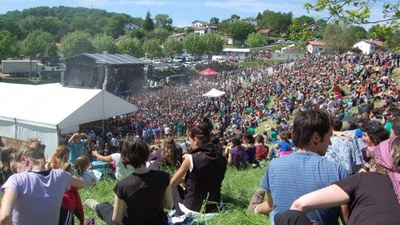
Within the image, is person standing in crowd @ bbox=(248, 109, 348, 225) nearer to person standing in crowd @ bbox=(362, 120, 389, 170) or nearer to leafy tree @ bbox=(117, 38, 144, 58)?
person standing in crowd @ bbox=(362, 120, 389, 170)

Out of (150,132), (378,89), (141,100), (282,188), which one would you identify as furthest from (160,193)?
(141,100)

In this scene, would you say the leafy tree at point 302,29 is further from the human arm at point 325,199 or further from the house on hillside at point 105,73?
the house on hillside at point 105,73

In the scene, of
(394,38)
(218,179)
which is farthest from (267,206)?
(394,38)

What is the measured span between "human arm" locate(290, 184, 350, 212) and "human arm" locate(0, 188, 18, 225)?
5.92ft

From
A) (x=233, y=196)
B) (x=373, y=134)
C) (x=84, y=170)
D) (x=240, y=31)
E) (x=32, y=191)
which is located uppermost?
(x=240, y=31)

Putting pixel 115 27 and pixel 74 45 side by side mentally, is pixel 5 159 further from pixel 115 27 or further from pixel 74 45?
pixel 115 27

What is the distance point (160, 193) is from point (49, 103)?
1047cm

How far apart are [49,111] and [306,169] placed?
1122cm

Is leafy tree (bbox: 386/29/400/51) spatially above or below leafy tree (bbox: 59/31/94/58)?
above

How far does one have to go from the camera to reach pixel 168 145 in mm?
5570

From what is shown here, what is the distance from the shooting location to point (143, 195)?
10.7 feet

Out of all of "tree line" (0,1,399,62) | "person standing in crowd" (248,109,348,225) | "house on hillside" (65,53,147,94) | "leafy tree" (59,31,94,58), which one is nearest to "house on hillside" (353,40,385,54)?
"tree line" (0,1,399,62)

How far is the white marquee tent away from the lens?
1214cm

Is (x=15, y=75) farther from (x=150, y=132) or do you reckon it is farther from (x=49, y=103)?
(x=49, y=103)
